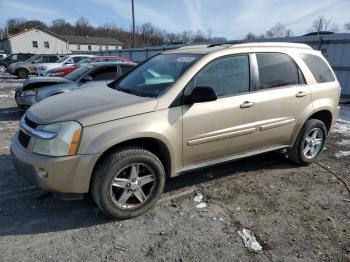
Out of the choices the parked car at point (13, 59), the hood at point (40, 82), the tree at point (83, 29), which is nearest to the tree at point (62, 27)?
the tree at point (83, 29)

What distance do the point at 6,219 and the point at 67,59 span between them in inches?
646

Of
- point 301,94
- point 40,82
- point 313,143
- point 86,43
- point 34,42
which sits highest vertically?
point 86,43

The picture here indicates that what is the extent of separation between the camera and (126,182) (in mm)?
3262

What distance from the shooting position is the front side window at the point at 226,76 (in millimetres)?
3660

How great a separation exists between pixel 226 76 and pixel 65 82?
555cm

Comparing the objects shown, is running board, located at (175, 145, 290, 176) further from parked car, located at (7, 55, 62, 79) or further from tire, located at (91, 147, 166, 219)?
parked car, located at (7, 55, 62, 79)

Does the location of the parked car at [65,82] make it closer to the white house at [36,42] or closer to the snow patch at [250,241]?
the snow patch at [250,241]

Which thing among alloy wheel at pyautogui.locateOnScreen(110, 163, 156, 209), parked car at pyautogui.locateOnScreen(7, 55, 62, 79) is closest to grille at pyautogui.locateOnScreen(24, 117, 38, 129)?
alloy wheel at pyautogui.locateOnScreen(110, 163, 156, 209)

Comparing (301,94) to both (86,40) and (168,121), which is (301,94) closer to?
(168,121)

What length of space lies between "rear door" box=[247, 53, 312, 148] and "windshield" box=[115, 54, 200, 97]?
1.01m

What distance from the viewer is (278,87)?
4211 millimetres

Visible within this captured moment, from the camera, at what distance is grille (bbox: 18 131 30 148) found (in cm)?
317

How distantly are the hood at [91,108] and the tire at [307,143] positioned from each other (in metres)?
2.56

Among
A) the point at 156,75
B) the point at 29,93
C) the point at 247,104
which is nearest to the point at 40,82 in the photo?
the point at 29,93
